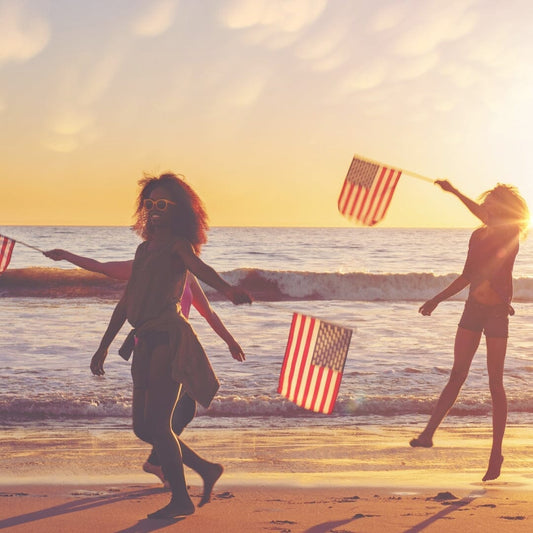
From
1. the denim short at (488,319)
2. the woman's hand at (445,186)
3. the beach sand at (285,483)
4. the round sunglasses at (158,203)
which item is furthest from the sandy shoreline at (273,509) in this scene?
the woman's hand at (445,186)

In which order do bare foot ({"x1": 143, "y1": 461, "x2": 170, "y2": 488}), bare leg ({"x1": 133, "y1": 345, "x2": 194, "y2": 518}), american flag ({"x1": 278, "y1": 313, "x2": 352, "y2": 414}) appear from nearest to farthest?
bare leg ({"x1": 133, "y1": 345, "x2": 194, "y2": 518}) < american flag ({"x1": 278, "y1": 313, "x2": 352, "y2": 414}) < bare foot ({"x1": 143, "y1": 461, "x2": 170, "y2": 488})

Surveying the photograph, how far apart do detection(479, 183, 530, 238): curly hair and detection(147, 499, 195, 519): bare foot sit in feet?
8.72

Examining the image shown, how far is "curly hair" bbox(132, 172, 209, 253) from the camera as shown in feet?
14.2

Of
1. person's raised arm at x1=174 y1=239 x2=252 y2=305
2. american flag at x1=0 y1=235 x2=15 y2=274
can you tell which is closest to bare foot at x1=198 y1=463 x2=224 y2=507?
person's raised arm at x1=174 y1=239 x2=252 y2=305

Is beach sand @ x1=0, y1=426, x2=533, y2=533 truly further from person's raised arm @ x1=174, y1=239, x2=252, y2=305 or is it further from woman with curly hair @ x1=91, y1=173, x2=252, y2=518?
person's raised arm @ x1=174, y1=239, x2=252, y2=305

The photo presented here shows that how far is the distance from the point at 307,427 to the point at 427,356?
475cm

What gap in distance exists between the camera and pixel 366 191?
19.8ft

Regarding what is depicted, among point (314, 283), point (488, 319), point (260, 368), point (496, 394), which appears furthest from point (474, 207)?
point (314, 283)

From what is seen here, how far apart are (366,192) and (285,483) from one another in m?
2.10

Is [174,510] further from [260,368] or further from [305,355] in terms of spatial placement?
[260,368]

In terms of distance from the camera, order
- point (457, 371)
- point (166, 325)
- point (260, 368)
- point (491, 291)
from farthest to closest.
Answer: point (260, 368) → point (457, 371) → point (491, 291) → point (166, 325)

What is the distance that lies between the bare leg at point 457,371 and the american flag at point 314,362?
79 centimetres

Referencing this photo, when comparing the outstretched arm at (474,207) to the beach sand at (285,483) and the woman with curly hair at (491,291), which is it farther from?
the beach sand at (285,483)

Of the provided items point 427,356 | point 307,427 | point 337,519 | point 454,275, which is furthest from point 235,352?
point 454,275
